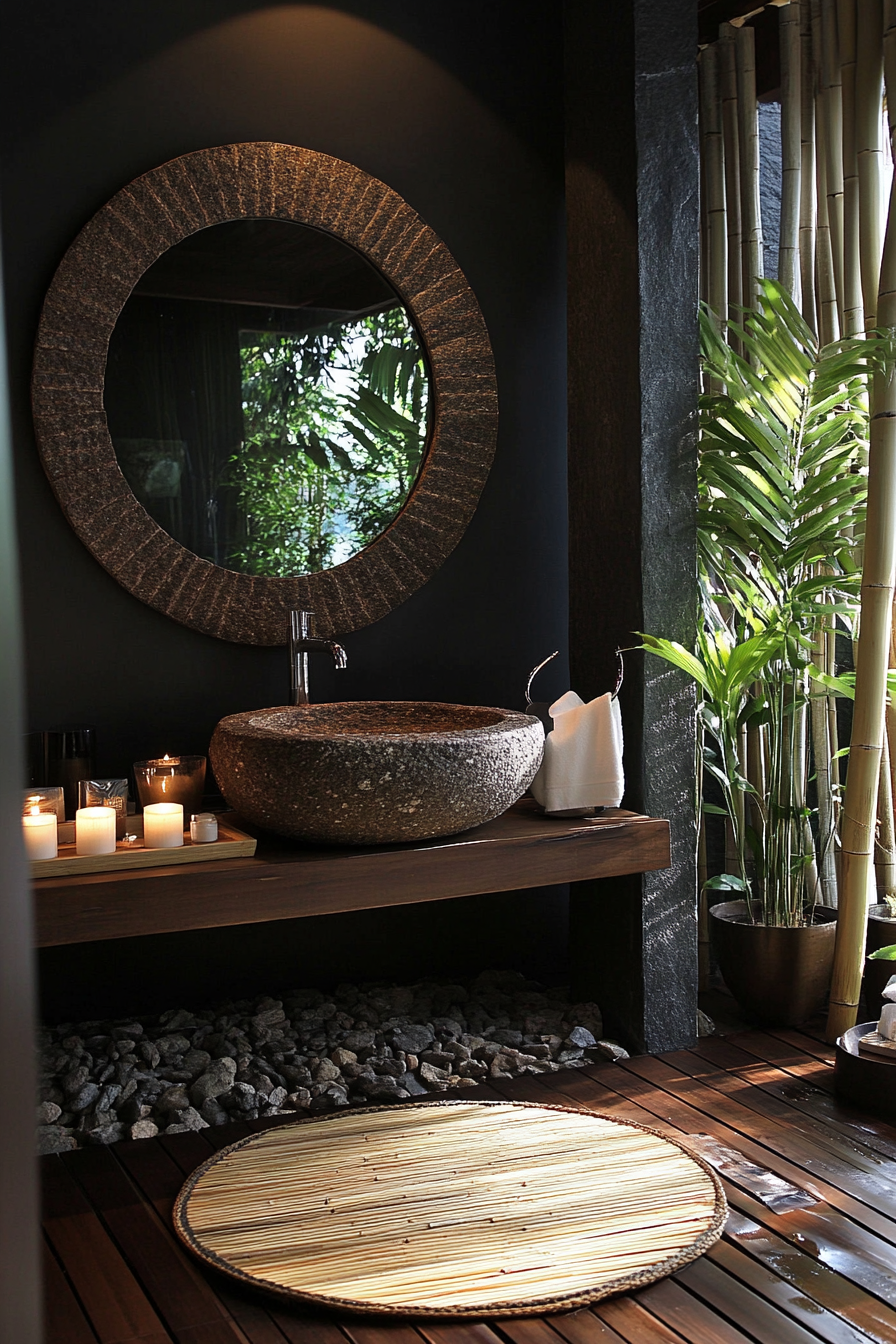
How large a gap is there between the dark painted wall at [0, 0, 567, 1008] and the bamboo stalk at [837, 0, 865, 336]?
660 mm

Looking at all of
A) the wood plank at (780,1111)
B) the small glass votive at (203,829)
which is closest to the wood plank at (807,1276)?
the wood plank at (780,1111)

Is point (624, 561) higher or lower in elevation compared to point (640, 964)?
higher

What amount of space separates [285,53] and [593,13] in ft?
2.27

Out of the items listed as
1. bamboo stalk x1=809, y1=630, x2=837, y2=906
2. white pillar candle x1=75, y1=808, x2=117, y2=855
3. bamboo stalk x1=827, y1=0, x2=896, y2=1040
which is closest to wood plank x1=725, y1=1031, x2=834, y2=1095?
bamboo stalk x1=827, y1=0, x2=896, y2=1040

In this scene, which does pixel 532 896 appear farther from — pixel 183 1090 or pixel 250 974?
pixel 183 1090

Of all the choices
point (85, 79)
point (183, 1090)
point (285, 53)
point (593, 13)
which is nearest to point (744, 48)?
point (593, 13)

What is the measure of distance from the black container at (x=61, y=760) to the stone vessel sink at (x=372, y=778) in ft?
0.96

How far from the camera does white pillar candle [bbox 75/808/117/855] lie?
Answer: 2.07 m

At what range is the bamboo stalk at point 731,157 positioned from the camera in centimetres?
297

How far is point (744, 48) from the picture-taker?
9.62 feet

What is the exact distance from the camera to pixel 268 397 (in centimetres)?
259

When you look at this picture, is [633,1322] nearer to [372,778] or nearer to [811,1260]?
[811,1260]

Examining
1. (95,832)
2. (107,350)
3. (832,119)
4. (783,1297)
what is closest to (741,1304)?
(783,1297)

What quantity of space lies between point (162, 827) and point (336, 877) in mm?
322
